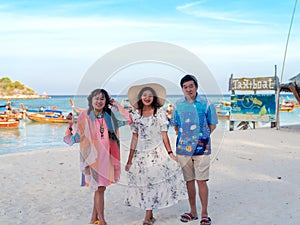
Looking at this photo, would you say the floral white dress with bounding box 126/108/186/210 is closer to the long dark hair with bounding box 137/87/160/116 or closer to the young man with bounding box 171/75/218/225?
the long dark hair with bounding box 137/87/160/116

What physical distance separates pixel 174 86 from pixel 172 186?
3.20 ft

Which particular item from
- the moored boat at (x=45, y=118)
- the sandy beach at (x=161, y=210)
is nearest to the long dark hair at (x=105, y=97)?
the sandy beach at (x=161, y=210)

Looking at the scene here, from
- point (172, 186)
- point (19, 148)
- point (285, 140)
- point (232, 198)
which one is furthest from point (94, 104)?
point (19, 148)

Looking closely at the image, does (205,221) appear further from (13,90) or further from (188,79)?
(13,90)

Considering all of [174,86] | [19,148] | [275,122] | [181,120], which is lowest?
[19,148]

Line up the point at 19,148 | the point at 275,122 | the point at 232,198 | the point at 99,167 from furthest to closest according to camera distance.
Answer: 1. the point at 19,148
2. the point at 275,122
3. the point at 232,198
4. the point at 99,167

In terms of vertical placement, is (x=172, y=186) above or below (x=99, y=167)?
below

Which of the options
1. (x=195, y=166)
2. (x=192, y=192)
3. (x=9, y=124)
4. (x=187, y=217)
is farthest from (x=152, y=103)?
(x=9, y=124)

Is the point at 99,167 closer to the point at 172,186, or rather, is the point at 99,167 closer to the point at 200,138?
the point at 172,186

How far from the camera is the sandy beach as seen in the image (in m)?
3.88

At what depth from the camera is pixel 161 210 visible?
4.07 meters

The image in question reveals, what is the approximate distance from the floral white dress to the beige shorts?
115 mm

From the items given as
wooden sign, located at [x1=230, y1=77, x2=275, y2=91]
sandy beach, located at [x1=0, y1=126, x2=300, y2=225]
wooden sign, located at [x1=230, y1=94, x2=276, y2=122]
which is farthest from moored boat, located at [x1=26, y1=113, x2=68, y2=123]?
sandy beach, located at [x1=0, y1=126, x2=300, y2=225]

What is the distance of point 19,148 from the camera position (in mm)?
15391
